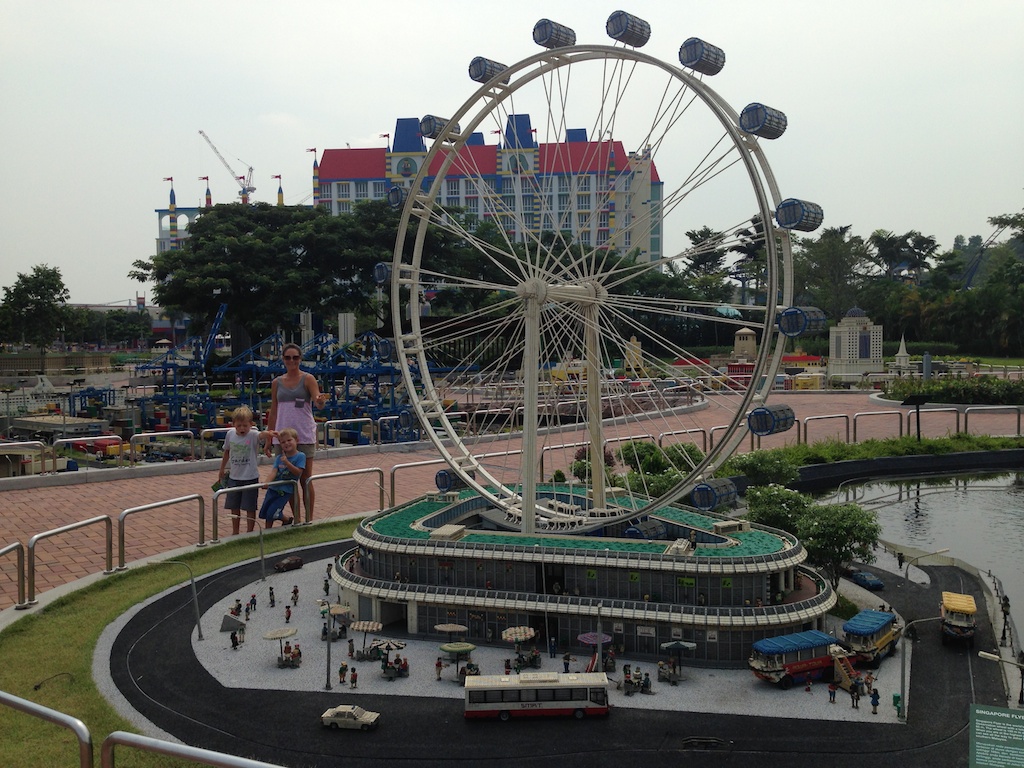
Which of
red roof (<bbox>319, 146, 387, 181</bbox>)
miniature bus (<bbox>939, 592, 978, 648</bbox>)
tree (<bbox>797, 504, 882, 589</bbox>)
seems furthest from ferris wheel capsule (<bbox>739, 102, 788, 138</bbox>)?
red roof (<bbox>319, 146, 387, 181</bbox>)

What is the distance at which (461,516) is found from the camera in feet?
66.6

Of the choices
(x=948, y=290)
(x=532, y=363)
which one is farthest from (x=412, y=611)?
(x=948, y=290)

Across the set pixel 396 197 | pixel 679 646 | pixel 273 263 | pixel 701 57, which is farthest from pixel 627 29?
pixel 273 263

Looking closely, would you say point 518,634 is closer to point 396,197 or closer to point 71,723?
point 71,723

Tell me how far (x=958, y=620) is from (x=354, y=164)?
409 feet

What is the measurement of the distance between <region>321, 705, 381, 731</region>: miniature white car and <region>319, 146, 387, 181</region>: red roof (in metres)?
122

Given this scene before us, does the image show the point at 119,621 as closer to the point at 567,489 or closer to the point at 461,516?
the point at 461,516

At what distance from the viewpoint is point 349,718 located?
13000mm

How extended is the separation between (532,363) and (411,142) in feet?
379

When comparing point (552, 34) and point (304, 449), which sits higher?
point (552, 34)

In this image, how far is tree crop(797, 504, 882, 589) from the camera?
19.0 metres

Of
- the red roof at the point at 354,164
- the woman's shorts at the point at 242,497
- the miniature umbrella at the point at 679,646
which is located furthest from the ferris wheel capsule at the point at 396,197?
the red roof at the point at 354,164

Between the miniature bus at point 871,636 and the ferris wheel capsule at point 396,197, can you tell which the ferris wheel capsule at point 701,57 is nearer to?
the ferris wheel capsule at point 396,197

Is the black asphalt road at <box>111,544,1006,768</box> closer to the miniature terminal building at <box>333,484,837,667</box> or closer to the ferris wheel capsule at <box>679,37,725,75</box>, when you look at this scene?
the miniature terminal building at <box>333,484,837,667</box>
